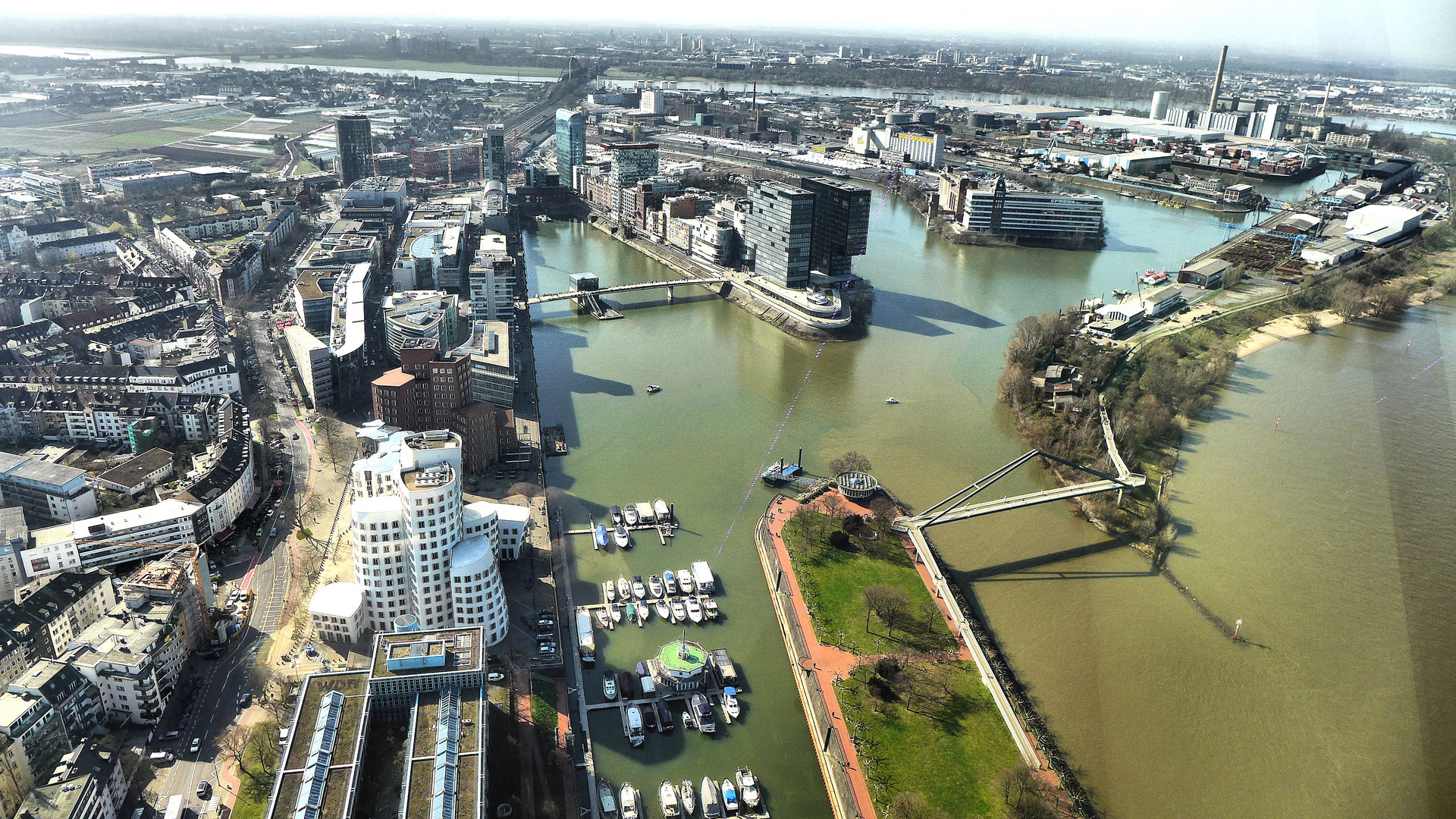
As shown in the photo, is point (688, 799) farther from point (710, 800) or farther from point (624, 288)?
point (624, 288)

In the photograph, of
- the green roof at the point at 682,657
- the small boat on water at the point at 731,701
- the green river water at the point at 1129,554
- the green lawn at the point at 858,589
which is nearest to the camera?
the green river water at the point at 1129,554

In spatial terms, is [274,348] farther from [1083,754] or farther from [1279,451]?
[1279,451]

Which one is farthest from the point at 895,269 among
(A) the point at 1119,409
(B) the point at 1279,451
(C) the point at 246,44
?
(C) the point at 246,44

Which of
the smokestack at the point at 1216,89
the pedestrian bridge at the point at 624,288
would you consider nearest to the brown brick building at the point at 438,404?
the pedestrian bridge at the point at 624,288

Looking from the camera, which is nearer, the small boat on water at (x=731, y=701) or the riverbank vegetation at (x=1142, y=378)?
the small boat on water at (x=731, y=701)

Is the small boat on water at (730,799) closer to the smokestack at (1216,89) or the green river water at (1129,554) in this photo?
the green river water at (1129,554)
